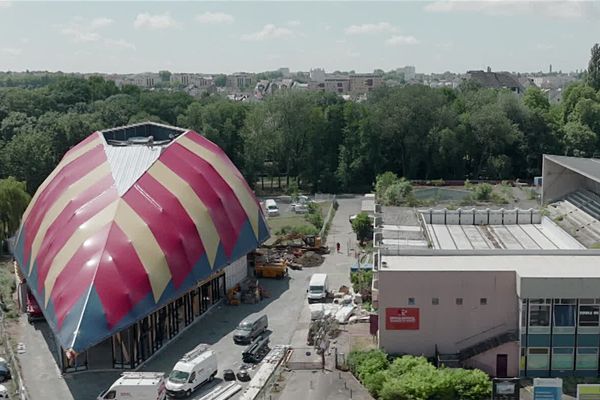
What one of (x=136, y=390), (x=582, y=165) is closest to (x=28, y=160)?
(x=136, y=390)

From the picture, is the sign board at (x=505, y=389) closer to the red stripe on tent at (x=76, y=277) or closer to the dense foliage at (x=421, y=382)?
the dense foliage at (x=421, y=382)

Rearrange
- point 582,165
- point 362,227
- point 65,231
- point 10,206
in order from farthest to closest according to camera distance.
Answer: point 10,206, point 362,227, point 582,165, point 65,231

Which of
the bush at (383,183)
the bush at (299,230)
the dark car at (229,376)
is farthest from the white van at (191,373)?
the bush at (383,183)

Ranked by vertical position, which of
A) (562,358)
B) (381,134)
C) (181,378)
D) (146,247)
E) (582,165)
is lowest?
(181,378)

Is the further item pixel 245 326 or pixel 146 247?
pixel 245 326

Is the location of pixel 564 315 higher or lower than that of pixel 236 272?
higher

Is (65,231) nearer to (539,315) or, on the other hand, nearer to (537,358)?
(539,315)
